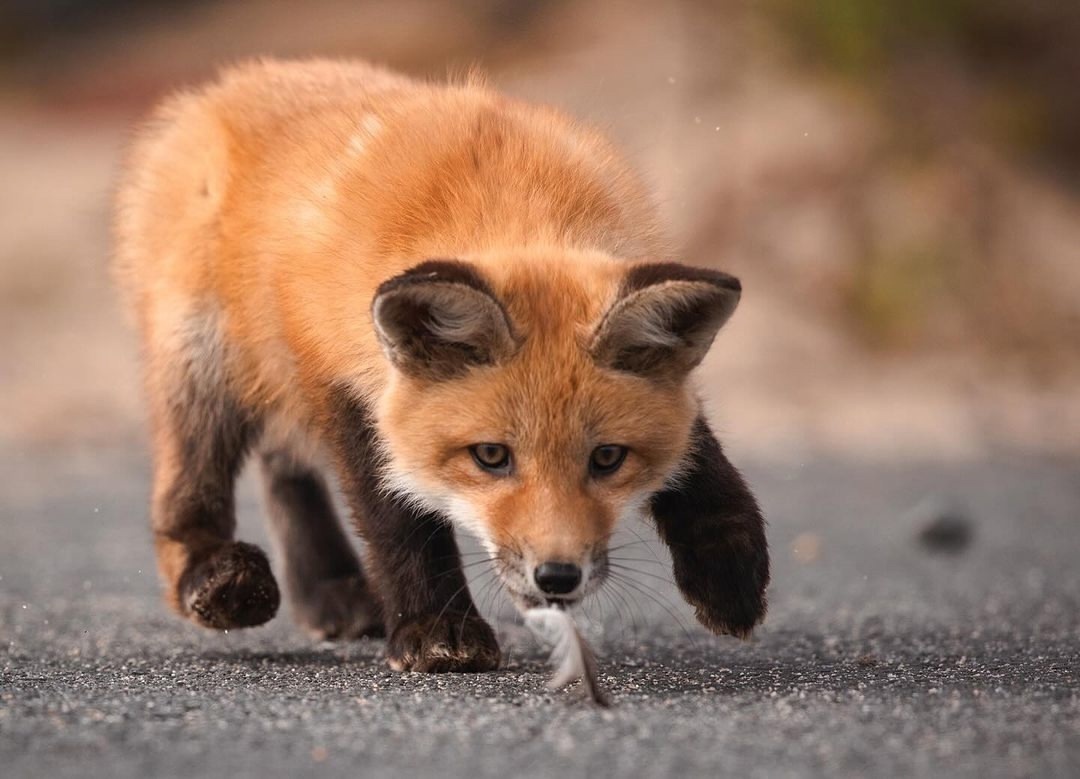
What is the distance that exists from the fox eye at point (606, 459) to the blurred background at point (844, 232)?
8.54m

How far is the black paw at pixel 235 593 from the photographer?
5.72 metres

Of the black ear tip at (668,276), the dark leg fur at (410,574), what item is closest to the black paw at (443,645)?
the dark leg fur at (410,574)

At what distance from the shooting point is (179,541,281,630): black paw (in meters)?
5.72

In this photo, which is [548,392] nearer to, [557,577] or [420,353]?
[420,353]

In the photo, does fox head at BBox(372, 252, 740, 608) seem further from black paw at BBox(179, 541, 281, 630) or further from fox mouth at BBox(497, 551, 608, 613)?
black paw at BBox(179, 541, 281, 630)

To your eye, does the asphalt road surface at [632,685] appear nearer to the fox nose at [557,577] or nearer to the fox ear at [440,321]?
the fox nose at [557,577]

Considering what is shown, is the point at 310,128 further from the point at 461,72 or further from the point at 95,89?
the point at 95,89

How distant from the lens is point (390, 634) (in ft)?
17.7

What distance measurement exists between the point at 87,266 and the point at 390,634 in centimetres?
1547

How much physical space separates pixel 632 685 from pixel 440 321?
1349 mm

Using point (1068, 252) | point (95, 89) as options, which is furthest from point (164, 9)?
point (1068, 252)

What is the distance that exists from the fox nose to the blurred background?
8.88 m

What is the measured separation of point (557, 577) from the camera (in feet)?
14.8

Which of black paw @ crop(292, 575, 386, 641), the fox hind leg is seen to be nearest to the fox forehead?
the fox hind leg
